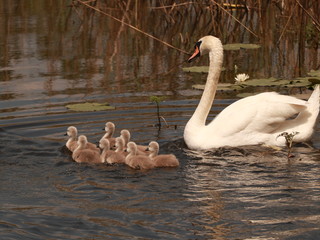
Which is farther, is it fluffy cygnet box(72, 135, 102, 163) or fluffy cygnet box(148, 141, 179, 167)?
fluffy cygnet box(72, 135, 102, 163)

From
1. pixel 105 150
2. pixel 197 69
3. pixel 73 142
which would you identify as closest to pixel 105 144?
pixel 105 150

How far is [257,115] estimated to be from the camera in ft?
30.0

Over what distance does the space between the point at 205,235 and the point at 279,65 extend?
809 centimetres

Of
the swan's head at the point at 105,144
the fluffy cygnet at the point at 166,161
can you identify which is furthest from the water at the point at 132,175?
the swan's head at the point at 105,144

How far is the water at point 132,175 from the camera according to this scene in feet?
21.0

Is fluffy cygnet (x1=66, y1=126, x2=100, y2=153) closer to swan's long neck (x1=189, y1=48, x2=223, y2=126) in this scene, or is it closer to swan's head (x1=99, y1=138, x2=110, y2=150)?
swan's head (x1=99, y1=138, x2=110, y2=150)

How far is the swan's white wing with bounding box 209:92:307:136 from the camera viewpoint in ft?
29.9

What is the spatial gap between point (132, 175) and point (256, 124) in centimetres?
188

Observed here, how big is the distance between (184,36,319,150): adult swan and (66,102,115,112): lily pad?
167 cm

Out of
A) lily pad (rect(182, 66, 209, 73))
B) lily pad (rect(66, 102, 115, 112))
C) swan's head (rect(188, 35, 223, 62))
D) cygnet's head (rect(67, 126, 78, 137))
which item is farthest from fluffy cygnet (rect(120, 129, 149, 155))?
lily pad (rect(182, 66, 209, 73))

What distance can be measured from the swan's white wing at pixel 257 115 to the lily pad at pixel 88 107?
199 cm

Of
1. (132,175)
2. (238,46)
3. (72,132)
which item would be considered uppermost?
(238,46)

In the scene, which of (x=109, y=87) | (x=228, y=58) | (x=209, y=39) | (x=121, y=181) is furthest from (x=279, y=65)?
(x=121, y=181)

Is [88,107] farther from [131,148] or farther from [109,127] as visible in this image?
[131,148]
